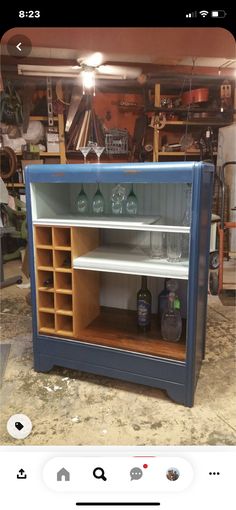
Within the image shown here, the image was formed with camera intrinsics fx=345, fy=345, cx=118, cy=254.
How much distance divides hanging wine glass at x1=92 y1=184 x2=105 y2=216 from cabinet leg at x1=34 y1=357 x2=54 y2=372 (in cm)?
66

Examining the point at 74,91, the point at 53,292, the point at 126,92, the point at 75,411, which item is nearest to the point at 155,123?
the point at 126,92

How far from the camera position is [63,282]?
4.63 feet

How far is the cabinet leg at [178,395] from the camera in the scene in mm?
1226

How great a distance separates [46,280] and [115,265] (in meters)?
0.34

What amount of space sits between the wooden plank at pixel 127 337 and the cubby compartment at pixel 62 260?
28cm

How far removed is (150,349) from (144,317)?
19 cm

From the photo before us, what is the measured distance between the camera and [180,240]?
1.37 m
